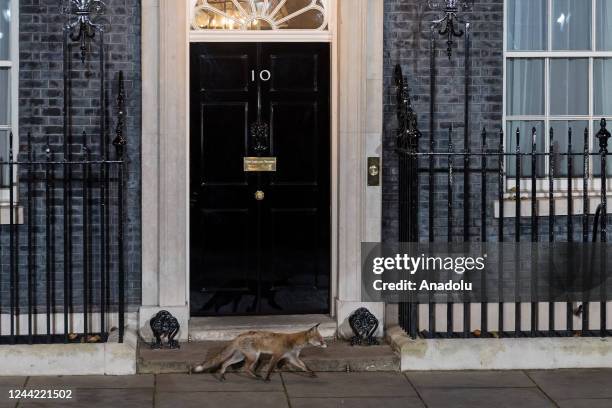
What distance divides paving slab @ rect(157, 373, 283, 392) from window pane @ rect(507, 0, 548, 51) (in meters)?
3.20

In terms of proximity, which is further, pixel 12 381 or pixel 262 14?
pixel 262 14

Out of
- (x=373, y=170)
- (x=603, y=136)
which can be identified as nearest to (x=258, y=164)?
(x=373, y=170)

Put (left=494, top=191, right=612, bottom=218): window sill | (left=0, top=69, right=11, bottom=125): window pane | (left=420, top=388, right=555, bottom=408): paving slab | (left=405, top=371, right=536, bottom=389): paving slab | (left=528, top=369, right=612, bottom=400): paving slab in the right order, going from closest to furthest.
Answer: (left=420, top=388, right=555, bottom=408): paving slab < (left=528, top=369, right=612, bottom=400): paving slab < (left=405, top=371, right=536, bottom=389): paving slab < (left=0, top=69, right=11, bottom=125): window pane < (left=494, top=191, right=612, bottom=218): window sill

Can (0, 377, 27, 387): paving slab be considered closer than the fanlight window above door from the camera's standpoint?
Yes

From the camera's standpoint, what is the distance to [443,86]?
9898 mm

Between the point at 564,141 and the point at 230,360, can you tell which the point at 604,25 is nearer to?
the point at 564,141

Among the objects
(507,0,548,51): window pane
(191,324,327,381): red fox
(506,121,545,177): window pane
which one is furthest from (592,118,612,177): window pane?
(191,324,327,381): red fox

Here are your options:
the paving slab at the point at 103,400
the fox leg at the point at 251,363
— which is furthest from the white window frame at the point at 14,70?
the fox leg at the point at 251,363

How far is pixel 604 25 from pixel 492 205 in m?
1.67

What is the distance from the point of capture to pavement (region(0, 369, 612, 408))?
27.6ft

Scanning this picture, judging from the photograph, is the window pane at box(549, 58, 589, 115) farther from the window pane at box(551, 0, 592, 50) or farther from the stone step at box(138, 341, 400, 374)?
the stone step at box(138, 341, 400, 374)

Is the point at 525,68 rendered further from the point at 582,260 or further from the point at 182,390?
the point at 182,390

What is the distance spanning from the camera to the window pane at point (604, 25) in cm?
1023

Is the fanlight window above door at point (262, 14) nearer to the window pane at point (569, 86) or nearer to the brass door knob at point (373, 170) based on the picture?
the brass door knob at point (373, 170)
